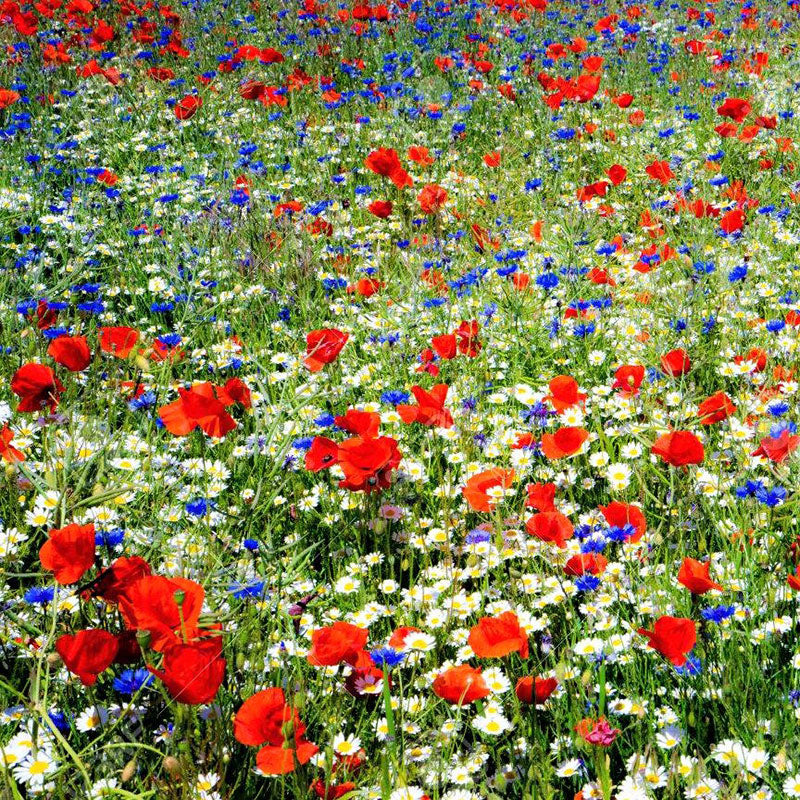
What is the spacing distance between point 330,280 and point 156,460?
1421mm

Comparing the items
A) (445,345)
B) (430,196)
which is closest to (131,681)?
(445,345)

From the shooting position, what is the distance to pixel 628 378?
268 cm

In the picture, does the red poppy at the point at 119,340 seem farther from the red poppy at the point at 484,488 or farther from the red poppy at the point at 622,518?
the red poppy at the point at 622,518

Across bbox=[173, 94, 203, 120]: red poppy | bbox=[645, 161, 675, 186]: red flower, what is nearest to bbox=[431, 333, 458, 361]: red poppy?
bbox=[645, 161, 675, 186]: red flower

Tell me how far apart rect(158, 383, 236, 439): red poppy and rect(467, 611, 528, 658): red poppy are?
85 cm

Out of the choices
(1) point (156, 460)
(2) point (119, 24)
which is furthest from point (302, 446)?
(2) point (119, 24)

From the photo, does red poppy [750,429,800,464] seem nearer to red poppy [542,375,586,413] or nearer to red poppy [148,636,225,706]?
red poppy [542,375,586,413]

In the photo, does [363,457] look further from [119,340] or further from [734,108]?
[734,108]

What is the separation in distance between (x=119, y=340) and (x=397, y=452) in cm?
96

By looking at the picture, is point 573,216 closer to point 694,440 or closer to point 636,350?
point 636,350

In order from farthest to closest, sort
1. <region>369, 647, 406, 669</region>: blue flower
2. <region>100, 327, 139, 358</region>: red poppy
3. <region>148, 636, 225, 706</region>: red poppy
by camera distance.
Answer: <region>100, 327, 139, 358</region>: red poppy
<region>369, 647, 406, 669</region>: blue flower
<region>148, 636, 225, 706</region>: red poppy

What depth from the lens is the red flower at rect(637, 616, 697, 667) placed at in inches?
60.2

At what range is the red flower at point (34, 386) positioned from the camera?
2154 mm

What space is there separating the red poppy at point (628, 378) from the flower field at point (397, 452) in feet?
0.04
